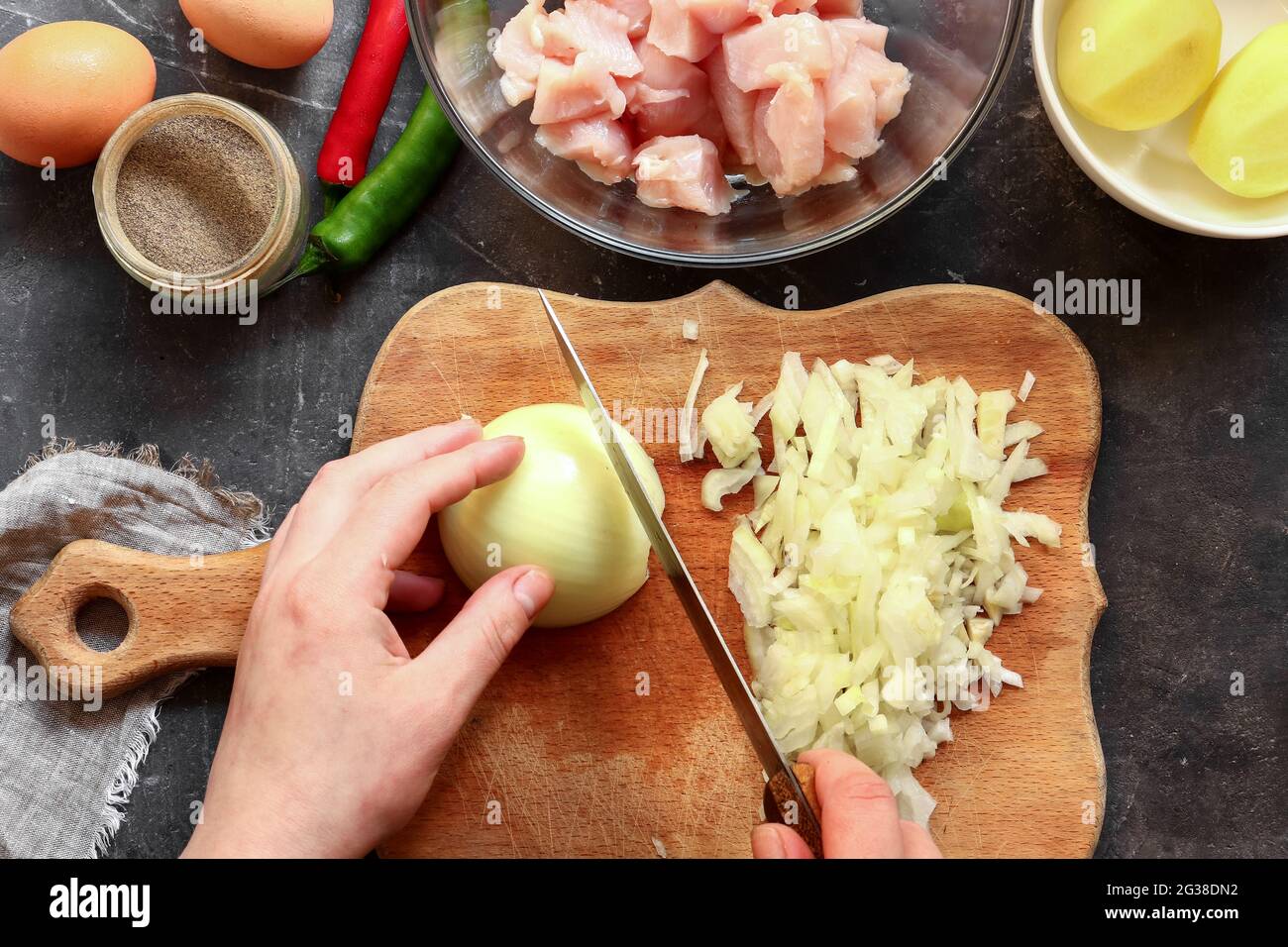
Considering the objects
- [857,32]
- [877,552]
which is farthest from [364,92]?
[877,552]

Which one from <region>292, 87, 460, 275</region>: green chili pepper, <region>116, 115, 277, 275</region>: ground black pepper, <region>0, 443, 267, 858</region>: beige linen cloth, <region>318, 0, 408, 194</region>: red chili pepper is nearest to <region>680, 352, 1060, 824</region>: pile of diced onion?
<region>292, 87, 460, 275</region>: green chili pepper

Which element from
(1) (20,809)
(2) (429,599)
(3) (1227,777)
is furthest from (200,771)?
(3) (1227,777)

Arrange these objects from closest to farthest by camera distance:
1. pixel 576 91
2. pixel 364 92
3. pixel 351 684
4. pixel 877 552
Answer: pixel 351 684, pixel 576 91, pixel 877 552, pixel 364 92

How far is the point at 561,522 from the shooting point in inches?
77.6

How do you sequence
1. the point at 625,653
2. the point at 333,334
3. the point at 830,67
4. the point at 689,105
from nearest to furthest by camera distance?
the point at 830,67 → the point at 689,105 → the point at 625,653 → the point at 333,334

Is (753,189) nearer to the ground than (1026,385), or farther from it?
farther from it

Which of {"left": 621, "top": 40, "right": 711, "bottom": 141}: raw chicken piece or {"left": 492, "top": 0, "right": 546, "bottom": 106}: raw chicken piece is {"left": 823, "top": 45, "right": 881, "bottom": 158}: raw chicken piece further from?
{"left": 492, "top": 0, "right": 546, "bottom": 106}: raw chicken piece

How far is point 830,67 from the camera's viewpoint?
6.06 ft

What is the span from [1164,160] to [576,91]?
4.06 ft

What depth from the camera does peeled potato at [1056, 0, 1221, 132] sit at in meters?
1.86

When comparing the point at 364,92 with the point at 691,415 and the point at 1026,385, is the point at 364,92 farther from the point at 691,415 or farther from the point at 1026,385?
the point at 1026,385

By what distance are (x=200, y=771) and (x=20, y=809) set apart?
1.15 ft

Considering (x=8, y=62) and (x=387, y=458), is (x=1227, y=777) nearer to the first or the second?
(x=387, y=458)

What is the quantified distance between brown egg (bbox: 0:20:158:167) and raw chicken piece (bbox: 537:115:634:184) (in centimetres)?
90
